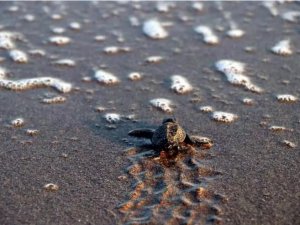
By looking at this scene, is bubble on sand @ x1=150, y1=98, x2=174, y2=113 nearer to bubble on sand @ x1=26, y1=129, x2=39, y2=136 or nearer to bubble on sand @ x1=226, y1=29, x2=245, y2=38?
bubble on sand @ x1=26, y1=129, x2=39, y2=136

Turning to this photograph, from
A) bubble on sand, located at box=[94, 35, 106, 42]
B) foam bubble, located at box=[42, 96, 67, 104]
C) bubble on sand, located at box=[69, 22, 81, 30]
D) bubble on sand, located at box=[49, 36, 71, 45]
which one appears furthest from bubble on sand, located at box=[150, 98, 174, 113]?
bubble on sand, located at box=[69, 22, 81, 30]

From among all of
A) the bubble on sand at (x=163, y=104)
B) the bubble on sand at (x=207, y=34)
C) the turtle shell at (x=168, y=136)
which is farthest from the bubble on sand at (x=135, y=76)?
the turtle shell at (x=168, y=136)

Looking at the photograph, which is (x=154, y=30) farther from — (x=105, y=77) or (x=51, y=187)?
(x=51, y=187)

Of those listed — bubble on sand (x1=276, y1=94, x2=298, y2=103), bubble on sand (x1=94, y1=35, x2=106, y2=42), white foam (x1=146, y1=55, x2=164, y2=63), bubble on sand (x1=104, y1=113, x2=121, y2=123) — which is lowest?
bubble on sand (x1=94, y1=35, x2=106, y2=42)

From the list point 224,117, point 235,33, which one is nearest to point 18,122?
point 224,117

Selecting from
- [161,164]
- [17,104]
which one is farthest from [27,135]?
[161,164]
